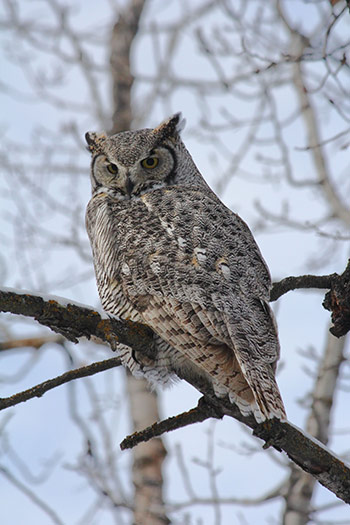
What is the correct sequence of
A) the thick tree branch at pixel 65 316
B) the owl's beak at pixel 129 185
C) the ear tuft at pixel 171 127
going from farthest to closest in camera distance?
1. the ear tuft at pixel 171 127
2. the owl's beak at pixel 129 185
3. the thick tree branch at pixel 65 316

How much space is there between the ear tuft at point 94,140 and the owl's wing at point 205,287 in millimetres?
846

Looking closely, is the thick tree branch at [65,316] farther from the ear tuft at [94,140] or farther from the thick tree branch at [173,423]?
the ear tuft at [94,140]

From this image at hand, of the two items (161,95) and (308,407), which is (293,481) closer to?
(308,407)

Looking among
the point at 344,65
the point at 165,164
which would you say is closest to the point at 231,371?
the point at 165,164

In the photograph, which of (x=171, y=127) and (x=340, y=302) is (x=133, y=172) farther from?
(x=340, y=302)

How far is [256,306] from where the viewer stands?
2865 mm

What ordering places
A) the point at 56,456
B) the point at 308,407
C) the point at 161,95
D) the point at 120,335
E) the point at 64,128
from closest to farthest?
the point at 120,335, the point at 308,407, the point at 56,456, the point at 64,128, the point at 161,95

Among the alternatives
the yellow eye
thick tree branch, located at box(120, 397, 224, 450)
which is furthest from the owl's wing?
the yellow eye

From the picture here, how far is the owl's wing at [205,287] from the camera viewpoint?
8.54 feet

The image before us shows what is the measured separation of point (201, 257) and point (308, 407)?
82.9 inches

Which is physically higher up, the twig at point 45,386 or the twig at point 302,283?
the twig at point 302,283

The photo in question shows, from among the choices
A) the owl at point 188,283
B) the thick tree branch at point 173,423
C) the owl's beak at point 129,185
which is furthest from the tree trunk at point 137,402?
the owl's beak at point 129,185

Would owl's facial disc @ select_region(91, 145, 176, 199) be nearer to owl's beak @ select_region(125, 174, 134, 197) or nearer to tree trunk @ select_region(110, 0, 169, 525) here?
owl's beak @ select_region(125, 174, 134, 197)

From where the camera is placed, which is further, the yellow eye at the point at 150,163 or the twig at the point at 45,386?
the yellow eye at the point at 150,163
